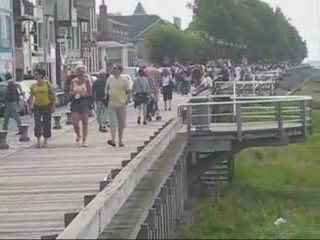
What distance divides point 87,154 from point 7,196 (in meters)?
6.15

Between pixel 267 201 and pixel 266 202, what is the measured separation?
0.48 feet

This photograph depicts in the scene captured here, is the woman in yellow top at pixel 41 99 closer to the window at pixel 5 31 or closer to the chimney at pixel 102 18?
the window at pixel 5 31

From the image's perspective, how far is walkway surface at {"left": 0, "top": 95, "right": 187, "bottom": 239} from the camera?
14.0 metres

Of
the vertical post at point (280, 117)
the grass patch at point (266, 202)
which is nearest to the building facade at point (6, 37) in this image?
the grass patch at point (266, 202)

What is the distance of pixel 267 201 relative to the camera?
27750 mm

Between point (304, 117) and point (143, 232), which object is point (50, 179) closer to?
point (143, 232)

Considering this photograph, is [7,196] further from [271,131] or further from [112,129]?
[271,131]

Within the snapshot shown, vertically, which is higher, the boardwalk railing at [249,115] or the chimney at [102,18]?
the chimney at [102,18]

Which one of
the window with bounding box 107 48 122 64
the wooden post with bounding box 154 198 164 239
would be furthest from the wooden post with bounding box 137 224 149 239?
the window with bounding box 107 48 122 64

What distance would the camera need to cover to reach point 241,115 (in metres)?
27.6

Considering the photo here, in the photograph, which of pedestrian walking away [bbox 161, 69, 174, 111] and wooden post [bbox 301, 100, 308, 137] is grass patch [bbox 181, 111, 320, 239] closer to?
wooden post [bbox 301, 100, 308, 137]

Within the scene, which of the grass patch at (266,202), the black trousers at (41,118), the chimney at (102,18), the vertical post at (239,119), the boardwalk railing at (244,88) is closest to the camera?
the grass patch at (266,202)

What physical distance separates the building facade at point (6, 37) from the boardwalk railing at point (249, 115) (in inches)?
1468

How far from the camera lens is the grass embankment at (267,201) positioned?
22.1m
